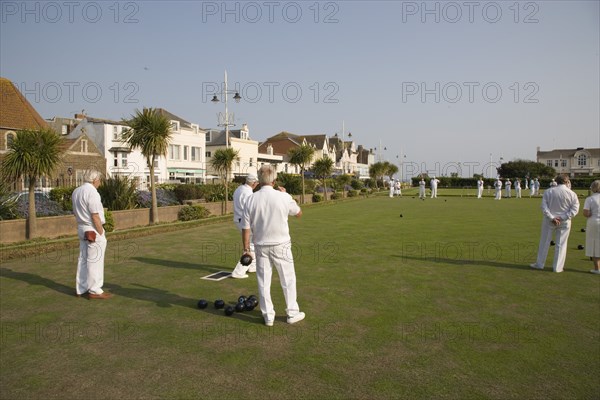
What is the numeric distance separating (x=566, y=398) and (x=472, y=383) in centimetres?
80

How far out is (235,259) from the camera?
10.5 meters

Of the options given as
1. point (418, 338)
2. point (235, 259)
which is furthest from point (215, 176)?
point (418, 338)

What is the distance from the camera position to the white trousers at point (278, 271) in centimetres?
556

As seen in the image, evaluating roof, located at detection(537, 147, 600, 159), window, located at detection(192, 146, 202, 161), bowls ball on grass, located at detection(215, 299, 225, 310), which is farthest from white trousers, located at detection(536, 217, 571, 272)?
roof, located at detection(537, 147, 600, 159)

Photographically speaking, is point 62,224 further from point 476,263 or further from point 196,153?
point 196,153

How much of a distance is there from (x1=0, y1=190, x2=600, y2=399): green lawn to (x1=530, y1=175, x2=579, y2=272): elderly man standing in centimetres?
48

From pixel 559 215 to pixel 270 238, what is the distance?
22.2 feet

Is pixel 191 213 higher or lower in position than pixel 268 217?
lower

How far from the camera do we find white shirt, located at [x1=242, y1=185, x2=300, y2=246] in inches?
219

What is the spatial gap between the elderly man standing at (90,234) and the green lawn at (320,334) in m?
0.32

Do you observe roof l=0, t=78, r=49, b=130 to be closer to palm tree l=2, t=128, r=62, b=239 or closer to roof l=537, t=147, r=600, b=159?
palm tree l=2, t=128, r=62, b=239

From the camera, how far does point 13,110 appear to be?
3731 cm

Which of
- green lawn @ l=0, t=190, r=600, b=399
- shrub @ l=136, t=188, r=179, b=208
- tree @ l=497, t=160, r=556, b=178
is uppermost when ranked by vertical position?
tree @ l=497, t=160, r=556, b=178

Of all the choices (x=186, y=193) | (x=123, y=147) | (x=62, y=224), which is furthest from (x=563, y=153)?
(x=62, y=224)
